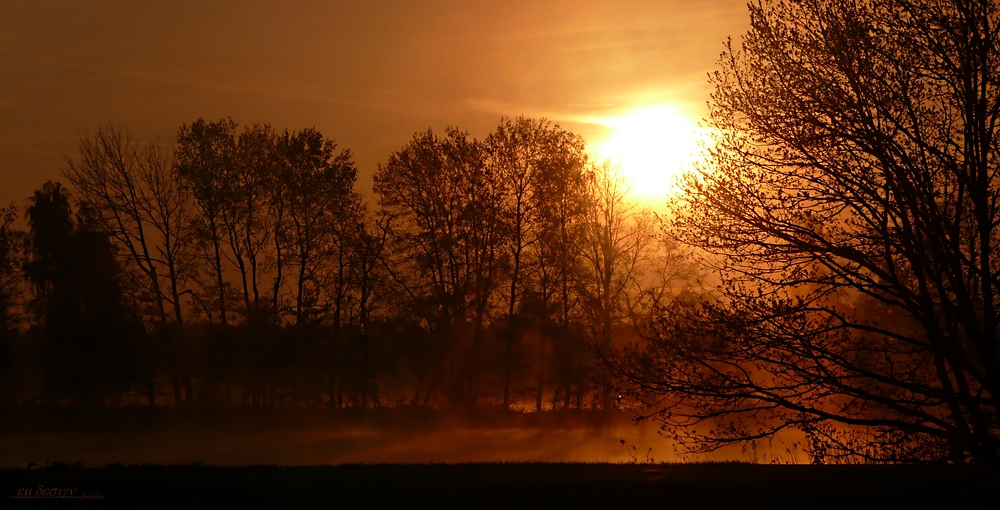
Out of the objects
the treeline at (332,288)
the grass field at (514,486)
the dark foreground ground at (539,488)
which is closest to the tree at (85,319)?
the treeline at (332,288)

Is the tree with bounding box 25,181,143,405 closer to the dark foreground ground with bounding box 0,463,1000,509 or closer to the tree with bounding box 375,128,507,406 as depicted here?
the tree with bounding box 375,128,507,406

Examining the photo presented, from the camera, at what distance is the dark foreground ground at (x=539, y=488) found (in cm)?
909

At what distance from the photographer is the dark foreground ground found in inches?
358

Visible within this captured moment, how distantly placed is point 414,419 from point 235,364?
29.5 ft

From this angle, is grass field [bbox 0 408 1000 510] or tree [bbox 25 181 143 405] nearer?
grass field [bbox 0 408 1000 510]

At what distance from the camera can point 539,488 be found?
9883 mm

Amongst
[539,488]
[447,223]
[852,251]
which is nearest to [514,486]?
[539,488]

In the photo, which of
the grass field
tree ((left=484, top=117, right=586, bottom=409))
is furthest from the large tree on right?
tree ((left=484, top=117, right=586, bottom=409))

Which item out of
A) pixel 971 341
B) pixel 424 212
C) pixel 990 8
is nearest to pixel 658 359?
pixel 971 341

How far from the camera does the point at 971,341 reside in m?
12.3

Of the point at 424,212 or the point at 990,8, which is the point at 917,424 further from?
the point at 424,212

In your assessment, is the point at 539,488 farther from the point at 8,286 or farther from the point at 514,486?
the point at 8,286

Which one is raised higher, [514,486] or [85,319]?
[85,319]

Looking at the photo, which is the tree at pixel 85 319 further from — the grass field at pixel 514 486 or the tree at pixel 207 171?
the grass field at pixel 514 486
